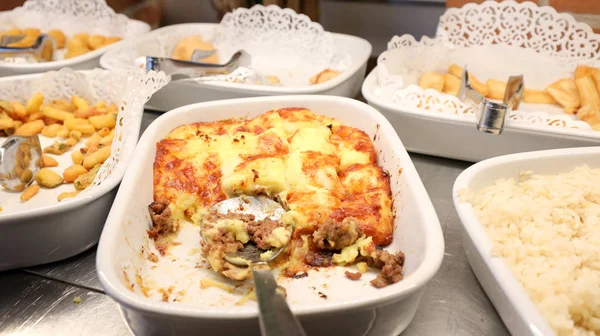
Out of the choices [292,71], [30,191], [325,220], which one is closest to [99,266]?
[325,220]

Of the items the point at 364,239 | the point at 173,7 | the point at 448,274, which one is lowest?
the point at 448,274

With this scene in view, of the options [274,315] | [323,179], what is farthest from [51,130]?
[274,315]

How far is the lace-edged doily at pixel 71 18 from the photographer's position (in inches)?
87.5

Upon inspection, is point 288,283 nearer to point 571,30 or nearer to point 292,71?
point 292,71

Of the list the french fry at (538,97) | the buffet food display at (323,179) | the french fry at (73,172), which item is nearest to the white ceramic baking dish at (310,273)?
the buffet food display at (323,179)

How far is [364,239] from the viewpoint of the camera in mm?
1015

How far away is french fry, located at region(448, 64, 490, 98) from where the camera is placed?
5.50 ft

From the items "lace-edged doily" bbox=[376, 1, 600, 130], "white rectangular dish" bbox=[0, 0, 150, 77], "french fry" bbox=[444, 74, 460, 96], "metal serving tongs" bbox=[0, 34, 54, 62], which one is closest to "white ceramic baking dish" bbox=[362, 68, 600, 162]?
"lace-edged doily" bbox=[376, 1, 600, 130]

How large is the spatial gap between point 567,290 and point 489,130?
0.57m

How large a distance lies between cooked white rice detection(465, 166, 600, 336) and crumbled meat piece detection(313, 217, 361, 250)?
0.86 feet

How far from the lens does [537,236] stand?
0.96 m

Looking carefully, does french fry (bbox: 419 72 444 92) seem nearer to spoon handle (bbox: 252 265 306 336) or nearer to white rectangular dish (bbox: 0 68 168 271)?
white rectangular dish (bbox: 0 68 168 271)

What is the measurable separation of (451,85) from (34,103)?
1.51 meters

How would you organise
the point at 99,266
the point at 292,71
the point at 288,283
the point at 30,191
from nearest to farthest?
the point at 99,266 < the point at 288,283 < the point at 30,191 < the point at 292,71
